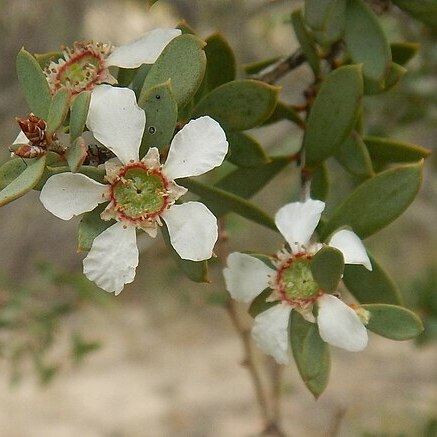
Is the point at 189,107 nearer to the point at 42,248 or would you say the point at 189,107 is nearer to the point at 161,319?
the point at 42,248

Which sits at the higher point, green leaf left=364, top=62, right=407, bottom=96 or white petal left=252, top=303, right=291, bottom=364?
green leaf left=364, top=62, right=407, bottom=96

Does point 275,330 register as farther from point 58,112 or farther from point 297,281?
point 58,112

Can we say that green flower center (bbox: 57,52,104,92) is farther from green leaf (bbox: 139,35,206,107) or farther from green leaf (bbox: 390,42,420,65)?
green leaf (bbox: 390,42,420,65)

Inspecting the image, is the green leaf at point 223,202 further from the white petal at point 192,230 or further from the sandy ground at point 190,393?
the sandy ground at point 190,393

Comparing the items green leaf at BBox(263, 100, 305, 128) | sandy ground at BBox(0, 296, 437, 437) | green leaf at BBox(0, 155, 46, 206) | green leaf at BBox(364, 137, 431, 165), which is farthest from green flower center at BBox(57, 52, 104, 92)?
sandy ground at BBox(0, 296, 437, 437)

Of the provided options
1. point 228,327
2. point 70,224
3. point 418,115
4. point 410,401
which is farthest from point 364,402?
point 418,115
